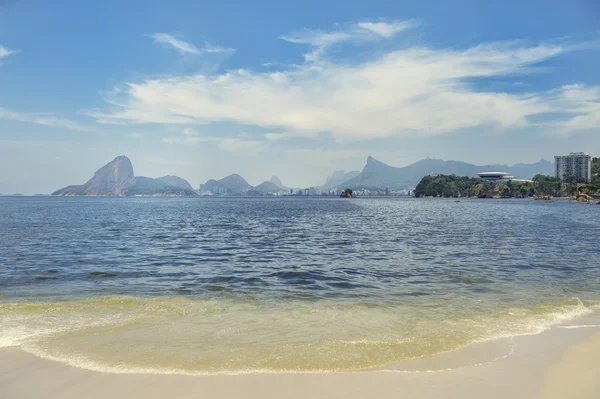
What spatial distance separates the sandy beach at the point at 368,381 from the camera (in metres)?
6.66

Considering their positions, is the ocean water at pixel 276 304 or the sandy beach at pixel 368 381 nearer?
the sandy beach at pixel 368 381

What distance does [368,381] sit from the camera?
714 cm

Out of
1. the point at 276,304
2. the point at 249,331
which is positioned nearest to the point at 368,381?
the point at 249,331

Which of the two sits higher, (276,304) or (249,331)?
(249,331)

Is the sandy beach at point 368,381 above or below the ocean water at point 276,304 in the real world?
above

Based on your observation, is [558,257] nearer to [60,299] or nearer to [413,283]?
[413,283]

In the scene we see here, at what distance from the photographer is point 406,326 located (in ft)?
35.2

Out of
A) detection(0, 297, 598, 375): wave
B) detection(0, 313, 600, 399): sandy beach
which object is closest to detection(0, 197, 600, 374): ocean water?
detection(0, 297, 598, 375): wave

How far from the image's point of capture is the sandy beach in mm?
6658

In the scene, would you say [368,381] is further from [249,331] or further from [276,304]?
[276,304]

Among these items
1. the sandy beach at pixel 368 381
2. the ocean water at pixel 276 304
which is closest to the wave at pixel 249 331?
the ocean water at pixel 276 304

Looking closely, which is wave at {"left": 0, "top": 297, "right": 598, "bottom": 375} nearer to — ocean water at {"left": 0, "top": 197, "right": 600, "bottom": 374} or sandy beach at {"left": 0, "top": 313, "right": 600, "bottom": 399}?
ocean water at {"left": 0, "top": 197, "right": 600, "bottom": 374}

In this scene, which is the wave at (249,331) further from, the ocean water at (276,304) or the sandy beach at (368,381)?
the sandy beach at (368,381)

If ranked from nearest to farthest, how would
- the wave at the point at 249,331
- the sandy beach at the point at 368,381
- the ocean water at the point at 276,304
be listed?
the sandy beach at the point at 368,381 < the wave at the point at 249,331 < the ocean water at the point at 276,304
